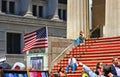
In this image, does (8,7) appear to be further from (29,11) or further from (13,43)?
(13,43)

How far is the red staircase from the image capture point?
2435 centimetres

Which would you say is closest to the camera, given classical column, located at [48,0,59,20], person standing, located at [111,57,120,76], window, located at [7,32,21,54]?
person standing, located at [111,57,120,76]

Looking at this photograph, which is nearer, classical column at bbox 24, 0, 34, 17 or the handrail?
the handrail

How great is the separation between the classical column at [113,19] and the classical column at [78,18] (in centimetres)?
247

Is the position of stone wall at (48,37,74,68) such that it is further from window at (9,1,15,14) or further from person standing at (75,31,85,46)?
window at (9,1,15,14)

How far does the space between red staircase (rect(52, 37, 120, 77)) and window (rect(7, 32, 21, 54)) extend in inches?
1126

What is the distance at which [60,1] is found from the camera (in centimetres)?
6556

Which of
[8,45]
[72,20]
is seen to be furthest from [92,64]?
[8,45]

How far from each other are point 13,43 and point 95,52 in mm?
32223

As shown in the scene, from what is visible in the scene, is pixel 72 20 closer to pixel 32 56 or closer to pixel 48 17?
pixel 32 56

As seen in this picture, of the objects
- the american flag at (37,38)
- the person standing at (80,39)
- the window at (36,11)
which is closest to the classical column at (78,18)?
the person standing at (80,39)

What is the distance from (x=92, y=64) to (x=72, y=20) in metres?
7.09

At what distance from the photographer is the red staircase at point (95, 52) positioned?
2435 centimetres

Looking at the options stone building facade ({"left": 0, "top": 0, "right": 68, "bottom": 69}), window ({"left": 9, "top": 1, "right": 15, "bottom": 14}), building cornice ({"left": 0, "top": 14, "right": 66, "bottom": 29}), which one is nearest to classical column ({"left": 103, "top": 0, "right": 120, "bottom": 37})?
stone building facade ({"left": 0, "top": 0, "right": 68, "bottom": 69})
